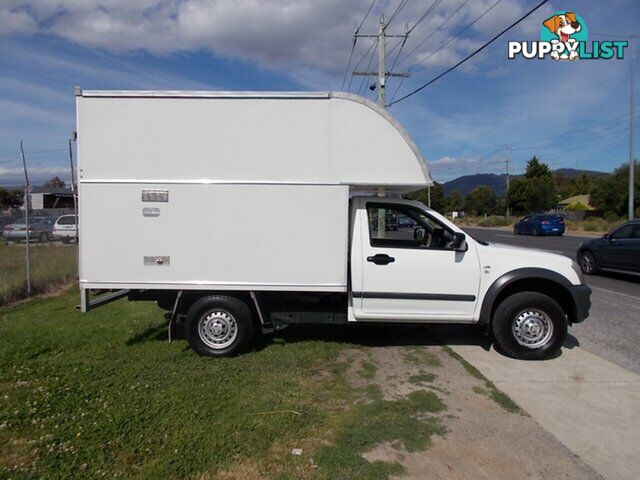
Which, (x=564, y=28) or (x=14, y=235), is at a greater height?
(x=564, y=28)

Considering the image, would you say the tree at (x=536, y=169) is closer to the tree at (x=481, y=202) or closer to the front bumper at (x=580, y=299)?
the tree at (x=481, y=202)

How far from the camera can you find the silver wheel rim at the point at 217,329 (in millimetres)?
5891

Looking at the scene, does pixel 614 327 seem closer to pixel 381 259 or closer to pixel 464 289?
pixel 464 289

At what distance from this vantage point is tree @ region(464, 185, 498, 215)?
88750 mm

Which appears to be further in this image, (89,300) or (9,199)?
(9,199)

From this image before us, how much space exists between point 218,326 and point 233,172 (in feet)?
5.99

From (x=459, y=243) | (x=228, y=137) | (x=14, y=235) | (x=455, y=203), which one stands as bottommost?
(x=14, y=235)

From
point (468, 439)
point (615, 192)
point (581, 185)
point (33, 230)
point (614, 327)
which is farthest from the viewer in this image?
point (581, 185)

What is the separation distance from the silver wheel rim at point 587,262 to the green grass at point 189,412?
962 centimetres

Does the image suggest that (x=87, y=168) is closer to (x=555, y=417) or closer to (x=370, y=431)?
(x=370, y=431)

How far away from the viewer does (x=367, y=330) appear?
23.3 feet

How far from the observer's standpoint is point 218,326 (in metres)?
5.90

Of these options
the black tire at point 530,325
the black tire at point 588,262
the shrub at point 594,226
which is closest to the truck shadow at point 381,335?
the black tire at point 530,325

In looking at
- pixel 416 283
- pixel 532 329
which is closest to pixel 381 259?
pixel 416 283
